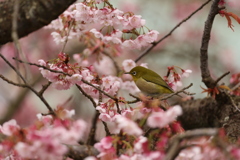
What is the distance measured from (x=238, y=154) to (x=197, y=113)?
2.04 m

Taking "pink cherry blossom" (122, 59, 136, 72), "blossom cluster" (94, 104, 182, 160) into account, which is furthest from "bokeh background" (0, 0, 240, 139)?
"blossom cluster" (94, 104, 182, 160)

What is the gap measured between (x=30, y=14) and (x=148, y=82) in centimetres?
146

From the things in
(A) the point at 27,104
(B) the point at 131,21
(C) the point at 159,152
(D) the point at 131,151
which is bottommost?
(C) the point at 159,152

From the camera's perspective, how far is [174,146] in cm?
151

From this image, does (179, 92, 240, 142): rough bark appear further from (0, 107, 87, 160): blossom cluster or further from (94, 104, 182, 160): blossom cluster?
(0, 107, 87, 160): blossom cluster

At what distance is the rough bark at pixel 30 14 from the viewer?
83.7 inches

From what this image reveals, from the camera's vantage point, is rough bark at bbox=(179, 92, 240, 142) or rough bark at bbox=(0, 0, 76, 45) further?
rough bark at bbox=(179, 92, 240, 142)

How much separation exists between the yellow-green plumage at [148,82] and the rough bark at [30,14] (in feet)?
4.40

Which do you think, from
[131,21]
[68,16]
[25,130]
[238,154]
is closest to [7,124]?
[25,130]

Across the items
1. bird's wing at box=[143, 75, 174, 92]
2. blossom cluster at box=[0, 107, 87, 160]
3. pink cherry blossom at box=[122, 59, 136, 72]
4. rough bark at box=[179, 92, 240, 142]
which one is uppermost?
pink cherry blossom at box=[122, 59, 136, 72]

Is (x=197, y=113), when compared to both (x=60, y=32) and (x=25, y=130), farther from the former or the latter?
(x=25, y=130)

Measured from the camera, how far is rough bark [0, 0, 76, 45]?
6.98 feet

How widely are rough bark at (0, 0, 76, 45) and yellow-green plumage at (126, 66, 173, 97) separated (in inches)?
52.8

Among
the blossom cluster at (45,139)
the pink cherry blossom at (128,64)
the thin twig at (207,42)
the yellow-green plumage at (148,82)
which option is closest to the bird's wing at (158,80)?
the yellow-green plumage at (148,82)
